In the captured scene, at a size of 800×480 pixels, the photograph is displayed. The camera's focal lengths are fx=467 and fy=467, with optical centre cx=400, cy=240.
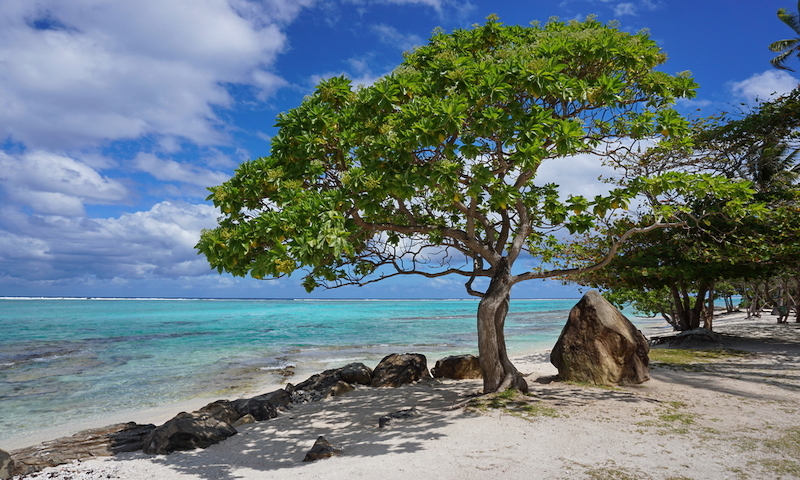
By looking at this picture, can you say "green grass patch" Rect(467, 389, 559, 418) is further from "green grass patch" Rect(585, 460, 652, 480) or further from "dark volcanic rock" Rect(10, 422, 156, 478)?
"dark volcanic rock" Rect(10, 422, 156, 478)

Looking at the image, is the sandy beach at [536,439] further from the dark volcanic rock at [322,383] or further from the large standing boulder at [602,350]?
the dark volcanic rock at [322,383]

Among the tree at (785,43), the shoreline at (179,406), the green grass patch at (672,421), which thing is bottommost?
the shoreline at (179,406)

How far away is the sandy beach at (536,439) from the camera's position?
543 centimetres

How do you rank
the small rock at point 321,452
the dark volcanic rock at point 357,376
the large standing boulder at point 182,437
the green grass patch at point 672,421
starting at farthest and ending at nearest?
the dark volcanic rock at point 357,376 < the large standing boulder at point 182,437 < the green grass patch at point 672,421 < the small rock at point 321,452

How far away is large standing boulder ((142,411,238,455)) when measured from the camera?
24.2 ft

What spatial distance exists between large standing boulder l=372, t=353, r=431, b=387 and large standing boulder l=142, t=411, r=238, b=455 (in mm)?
4619

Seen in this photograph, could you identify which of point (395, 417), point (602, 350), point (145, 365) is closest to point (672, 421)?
point (602, 350)

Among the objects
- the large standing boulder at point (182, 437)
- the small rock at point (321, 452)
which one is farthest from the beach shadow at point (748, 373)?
the large standing boulder at point (182, 437)

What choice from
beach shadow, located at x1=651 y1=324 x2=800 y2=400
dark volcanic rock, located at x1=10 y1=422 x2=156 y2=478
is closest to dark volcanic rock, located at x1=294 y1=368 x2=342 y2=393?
dark volcanic rock, located at x1=10 y1=422 x2=156 y2=478

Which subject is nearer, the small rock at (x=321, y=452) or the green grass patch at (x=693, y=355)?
the small rock at (x=321, y=452)

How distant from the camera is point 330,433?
7.68m

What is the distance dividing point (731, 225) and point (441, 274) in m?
10.5

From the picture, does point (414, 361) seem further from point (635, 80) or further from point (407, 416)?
point (635, 80)

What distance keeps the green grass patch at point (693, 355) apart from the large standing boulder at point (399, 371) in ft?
Answer: 21.5
